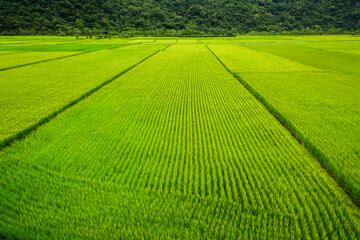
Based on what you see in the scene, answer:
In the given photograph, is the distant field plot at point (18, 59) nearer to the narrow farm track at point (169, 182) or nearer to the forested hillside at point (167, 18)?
the narrow farm track at point (169, 182)

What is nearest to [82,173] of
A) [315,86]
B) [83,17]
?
[315,86]

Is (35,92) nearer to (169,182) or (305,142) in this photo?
(169,182)

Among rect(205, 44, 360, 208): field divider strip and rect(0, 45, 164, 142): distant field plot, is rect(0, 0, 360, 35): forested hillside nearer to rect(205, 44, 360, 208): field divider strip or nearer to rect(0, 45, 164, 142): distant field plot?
rect(0, 45, 164, 142): distant field plot

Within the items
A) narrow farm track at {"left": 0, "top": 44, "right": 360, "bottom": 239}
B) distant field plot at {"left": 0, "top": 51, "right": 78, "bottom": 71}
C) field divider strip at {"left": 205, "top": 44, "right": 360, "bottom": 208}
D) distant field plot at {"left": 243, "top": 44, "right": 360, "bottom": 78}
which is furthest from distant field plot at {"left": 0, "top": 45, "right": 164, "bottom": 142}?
distant field plot at {"left": 243, "top": 44, "right": 360, "bottom": 78}

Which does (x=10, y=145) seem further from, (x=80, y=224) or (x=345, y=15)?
(x=345, y=15)

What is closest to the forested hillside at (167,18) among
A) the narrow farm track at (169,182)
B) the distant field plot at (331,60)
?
the distant field plot at (331,60)

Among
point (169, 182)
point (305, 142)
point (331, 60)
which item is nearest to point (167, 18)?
point (331, 60)
